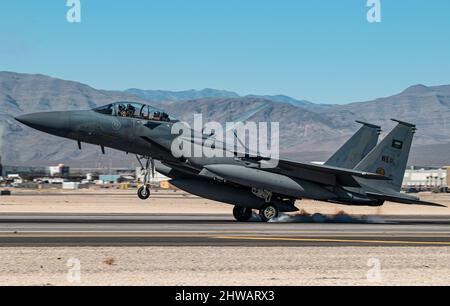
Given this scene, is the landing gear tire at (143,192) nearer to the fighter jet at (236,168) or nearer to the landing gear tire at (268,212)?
the fighter jet at (236,168)

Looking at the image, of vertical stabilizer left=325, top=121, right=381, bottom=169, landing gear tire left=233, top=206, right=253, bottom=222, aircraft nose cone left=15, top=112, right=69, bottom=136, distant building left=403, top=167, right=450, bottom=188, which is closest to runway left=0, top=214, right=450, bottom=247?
landing gear tire left=233, top=206, right=253, bottom=222

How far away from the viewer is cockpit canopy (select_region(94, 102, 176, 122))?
99.0ft

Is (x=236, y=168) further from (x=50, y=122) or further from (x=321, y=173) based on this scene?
(x=50, y=122)

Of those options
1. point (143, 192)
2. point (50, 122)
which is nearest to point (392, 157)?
point (143, 192)

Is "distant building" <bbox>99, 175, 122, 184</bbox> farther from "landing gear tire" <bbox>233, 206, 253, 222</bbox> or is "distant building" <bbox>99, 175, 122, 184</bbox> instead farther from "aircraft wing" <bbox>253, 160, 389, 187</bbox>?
"aircraft wing" <bbox>253, 160, 389, 187</bbox>

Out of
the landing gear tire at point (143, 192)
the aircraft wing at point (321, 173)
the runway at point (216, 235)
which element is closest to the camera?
the runway at point (216, 235)

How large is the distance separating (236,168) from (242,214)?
3.38 meters

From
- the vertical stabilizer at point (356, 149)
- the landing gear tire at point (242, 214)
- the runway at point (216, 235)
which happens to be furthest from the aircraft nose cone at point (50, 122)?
the vertical stabilizer at point (356, 149)

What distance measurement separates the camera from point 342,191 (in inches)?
1246

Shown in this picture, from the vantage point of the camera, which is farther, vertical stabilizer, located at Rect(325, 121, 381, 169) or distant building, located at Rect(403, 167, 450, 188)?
distant building, located at Rect(403, 167, 450, 188)

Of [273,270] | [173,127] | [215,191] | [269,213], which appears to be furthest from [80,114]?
[273,270]

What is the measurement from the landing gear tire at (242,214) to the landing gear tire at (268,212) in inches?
51.2

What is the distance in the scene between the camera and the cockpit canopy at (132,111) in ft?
99.0
